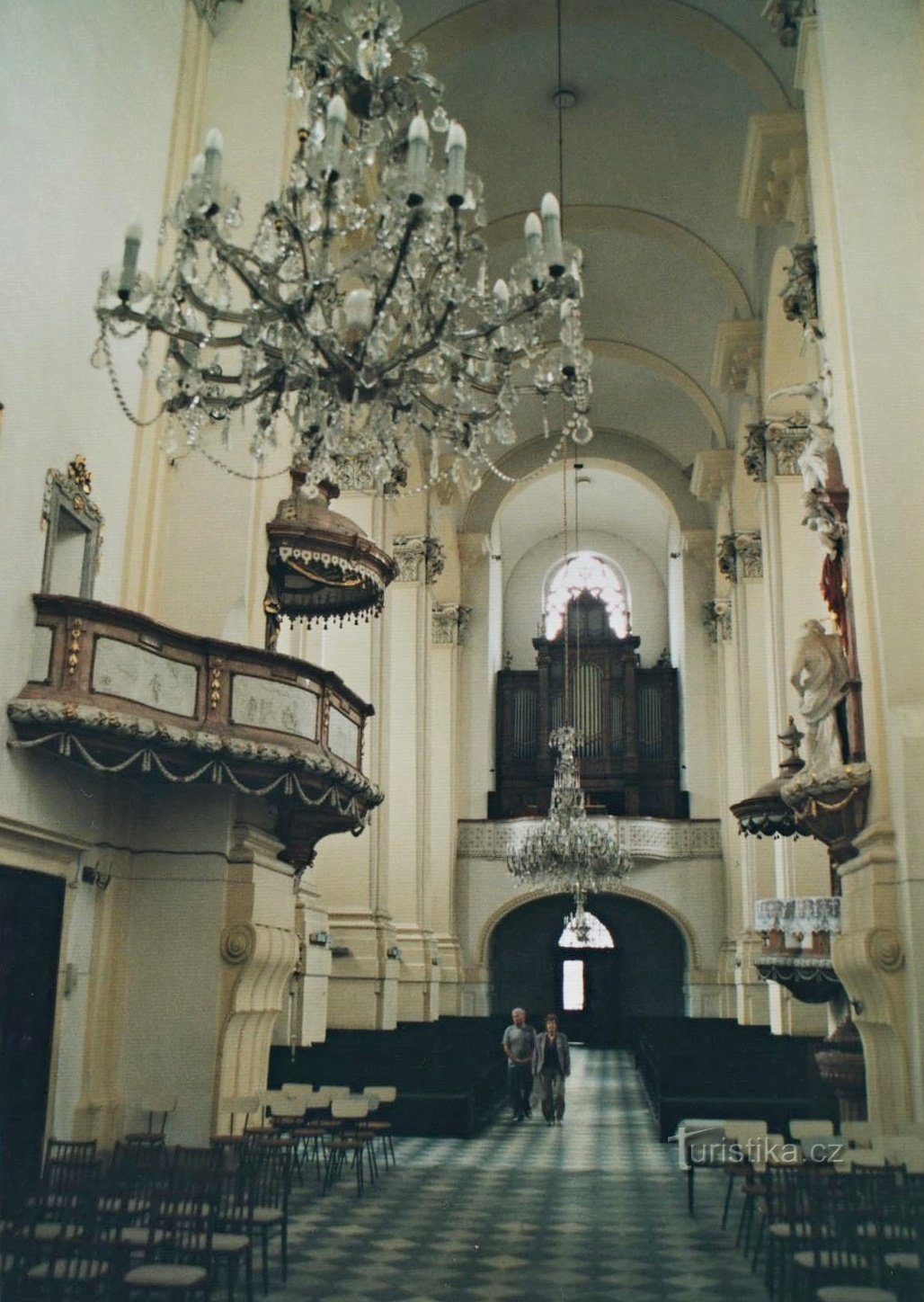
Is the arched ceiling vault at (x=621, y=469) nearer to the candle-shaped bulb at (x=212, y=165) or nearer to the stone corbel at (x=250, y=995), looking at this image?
the stone corbel at (x=250, y=995)

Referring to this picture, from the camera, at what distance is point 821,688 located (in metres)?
9.06

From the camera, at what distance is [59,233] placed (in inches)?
312

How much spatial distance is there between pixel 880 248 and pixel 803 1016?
29.4ft

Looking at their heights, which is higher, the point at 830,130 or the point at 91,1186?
the point at 830,130

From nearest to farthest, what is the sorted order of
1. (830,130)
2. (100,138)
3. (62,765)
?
1. (62,765)
2. (100,138)
3. (830,130)

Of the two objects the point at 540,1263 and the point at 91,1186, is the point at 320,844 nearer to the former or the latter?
the point at 540,1263

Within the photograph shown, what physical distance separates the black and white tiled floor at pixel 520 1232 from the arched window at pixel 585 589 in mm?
17380

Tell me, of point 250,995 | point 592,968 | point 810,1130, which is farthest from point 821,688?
point 592,968

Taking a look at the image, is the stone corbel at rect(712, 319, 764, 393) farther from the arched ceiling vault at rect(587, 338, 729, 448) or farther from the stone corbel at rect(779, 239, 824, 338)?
the stone corbel at rect(779, 239, 824, 338)

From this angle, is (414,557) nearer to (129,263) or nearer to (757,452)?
(757,452)

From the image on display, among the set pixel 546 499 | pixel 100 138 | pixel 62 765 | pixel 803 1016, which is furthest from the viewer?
pixel 546 499

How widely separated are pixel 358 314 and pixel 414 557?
13475 millimetres

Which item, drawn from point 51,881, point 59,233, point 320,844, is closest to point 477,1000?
point 320,844

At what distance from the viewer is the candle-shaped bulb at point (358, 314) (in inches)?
223
